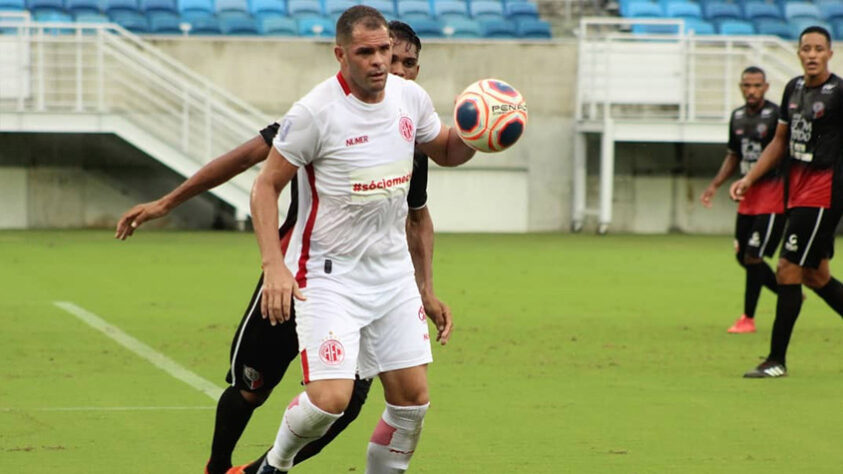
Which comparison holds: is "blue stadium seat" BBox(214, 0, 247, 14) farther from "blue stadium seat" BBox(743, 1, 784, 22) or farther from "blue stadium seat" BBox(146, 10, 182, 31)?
"blue stadium seat" BBox(743, 1, 784, 22)

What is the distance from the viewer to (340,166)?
5629 mm

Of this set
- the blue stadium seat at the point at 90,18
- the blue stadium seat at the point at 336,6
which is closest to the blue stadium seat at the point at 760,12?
the blue stadium seat at the point at 336,6

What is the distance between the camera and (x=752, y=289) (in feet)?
40.2

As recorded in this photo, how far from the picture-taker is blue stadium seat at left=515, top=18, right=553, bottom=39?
88.0 ft

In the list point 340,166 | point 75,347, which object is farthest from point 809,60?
point 75,347

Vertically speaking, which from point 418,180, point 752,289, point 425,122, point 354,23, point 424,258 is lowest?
point 752,289

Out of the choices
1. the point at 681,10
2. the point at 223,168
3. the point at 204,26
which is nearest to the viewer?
the point at 223,168

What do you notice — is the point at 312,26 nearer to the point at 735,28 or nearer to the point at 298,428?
the point at 735,28

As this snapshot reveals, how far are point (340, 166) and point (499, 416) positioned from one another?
297 centimetres

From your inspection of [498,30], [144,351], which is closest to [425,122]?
[144,351]

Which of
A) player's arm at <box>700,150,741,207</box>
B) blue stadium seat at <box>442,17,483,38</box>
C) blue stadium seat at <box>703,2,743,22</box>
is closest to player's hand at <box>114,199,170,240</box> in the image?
player's arm at <box>700,150,741,207</box>

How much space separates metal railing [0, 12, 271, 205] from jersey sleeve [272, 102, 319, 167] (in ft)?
57.1

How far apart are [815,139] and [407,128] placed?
183 inches

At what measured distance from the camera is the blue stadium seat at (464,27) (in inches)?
1052
